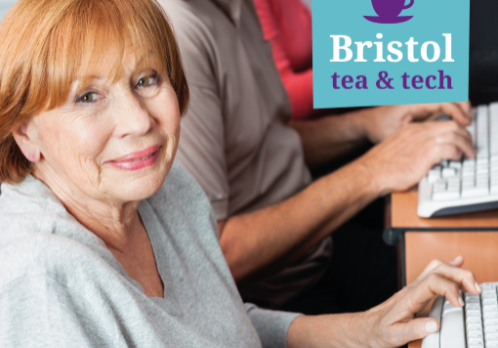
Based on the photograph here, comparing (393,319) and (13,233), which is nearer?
(13,233)

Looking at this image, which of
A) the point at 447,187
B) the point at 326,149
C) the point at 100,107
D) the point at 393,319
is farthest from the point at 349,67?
the point at 326,149

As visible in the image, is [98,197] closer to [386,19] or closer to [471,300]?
[386,19]

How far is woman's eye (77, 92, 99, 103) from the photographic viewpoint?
67cm

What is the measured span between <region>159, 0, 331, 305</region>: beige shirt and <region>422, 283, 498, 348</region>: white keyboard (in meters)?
0.48

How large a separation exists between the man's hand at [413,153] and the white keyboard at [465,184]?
2 cm

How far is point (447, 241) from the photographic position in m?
0.98

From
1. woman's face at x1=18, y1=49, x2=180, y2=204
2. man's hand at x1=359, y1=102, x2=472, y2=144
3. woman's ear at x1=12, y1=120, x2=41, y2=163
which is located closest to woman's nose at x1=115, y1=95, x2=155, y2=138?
woman's face at x1=18, y1=49, x2=180, y2=204

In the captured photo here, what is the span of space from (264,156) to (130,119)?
669 millimetres

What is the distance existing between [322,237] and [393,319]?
0.50 m

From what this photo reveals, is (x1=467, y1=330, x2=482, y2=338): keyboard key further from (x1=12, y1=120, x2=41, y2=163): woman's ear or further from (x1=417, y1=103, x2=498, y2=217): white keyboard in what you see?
(x1=12, y1=120, x2=41, y2=163): woman's ear

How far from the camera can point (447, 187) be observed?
1.06 m

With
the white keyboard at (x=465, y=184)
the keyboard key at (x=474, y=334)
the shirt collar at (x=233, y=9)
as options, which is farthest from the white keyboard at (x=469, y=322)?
the shirt collar at (x=233, y=9)

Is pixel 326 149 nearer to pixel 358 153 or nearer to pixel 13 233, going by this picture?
pixel 358 153

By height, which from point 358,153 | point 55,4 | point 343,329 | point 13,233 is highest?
point 55,4
